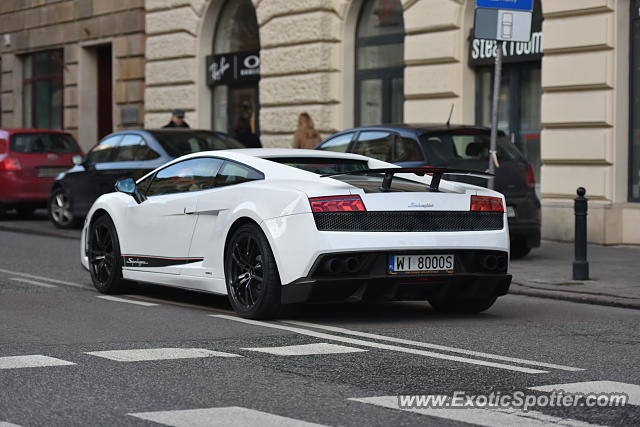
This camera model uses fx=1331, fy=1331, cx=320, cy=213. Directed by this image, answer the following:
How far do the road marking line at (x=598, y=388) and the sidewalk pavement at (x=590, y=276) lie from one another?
4096 millimetres

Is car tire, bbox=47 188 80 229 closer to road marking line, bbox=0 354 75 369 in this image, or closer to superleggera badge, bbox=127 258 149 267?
superleggera badge, bbox=127 258 149 267

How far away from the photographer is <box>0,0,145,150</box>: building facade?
28.2 meters

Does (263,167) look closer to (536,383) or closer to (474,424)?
(536,383)

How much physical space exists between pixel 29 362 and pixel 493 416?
2.70 m

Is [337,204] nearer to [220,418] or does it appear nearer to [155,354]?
[155,354]

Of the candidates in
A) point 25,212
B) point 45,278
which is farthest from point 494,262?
point 25,212

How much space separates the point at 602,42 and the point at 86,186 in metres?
→ 7.70

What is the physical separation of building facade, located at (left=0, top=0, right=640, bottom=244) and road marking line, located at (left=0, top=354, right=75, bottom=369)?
35.7 feet

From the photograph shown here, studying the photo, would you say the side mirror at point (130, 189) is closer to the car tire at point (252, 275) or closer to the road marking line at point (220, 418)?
the car tire at point (252, 275)

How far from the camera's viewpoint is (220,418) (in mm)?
5617

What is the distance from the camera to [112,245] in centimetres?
1098

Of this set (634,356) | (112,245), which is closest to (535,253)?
(112,245)

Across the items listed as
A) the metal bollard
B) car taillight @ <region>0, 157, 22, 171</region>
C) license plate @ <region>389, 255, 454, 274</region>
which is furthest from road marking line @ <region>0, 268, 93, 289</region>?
car taillight @ <region>0, 157, 22, 171</region>

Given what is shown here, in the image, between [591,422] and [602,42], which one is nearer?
[591,422]
